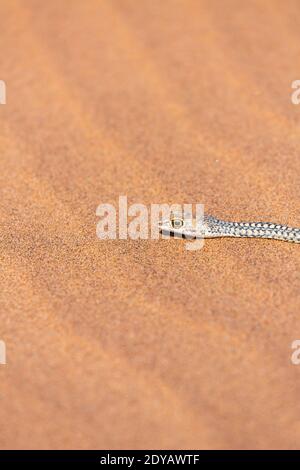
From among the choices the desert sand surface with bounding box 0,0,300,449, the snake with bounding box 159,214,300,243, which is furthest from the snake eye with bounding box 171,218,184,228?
the desert sand surface with bounding box 0,0,300,449

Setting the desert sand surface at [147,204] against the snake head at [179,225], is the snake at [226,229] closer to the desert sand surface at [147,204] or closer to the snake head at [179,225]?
the snake head at [179,225]

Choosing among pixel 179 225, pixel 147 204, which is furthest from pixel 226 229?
pixel 147 204

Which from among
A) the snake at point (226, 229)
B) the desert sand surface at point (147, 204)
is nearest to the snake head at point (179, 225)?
the snake at point (226, 229)

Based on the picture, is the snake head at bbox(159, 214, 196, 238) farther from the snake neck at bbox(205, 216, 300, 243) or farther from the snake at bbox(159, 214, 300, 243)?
the snake neck at bbox(205, 216, 300, 243)

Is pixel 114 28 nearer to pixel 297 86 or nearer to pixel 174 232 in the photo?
pixel 297 86
